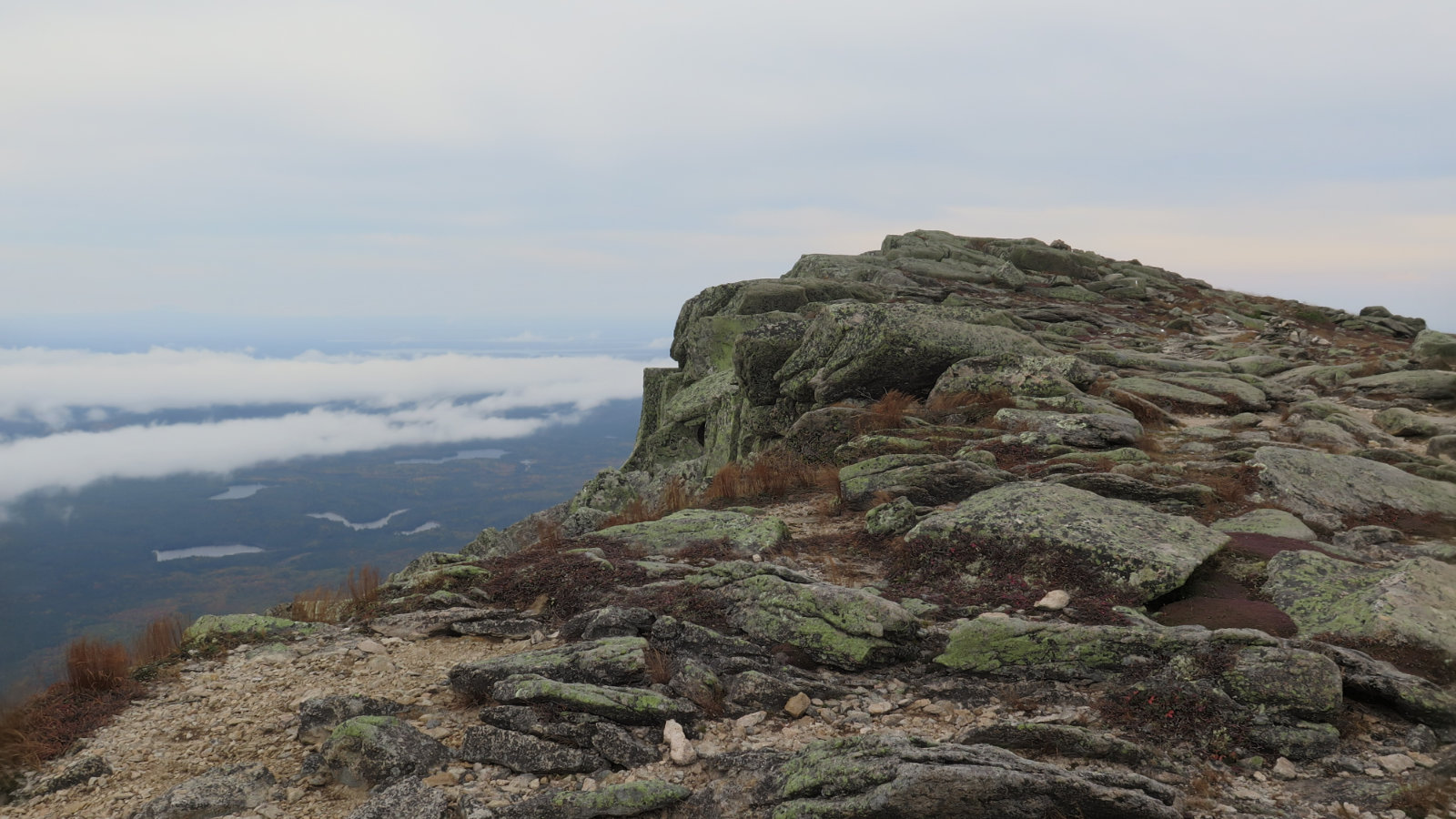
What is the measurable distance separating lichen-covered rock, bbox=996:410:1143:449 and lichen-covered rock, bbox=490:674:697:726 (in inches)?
477

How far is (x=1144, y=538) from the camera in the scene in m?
10.1

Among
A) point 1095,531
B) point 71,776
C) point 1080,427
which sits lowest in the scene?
point 71,776

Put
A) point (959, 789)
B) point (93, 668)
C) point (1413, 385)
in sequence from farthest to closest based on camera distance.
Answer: point (1413, 385) < point (93, 668) < point (959, 789)

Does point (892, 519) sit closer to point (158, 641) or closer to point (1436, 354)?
point (158, 641)

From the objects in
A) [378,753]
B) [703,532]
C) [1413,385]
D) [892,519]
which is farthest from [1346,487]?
[1413,385]

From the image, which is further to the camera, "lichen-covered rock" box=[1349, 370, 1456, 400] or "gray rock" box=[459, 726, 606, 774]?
"lichen-covered rock" box=[1349, 370, 1456, 400]

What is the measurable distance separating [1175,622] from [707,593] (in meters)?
5.80

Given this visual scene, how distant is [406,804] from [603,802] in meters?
1.68

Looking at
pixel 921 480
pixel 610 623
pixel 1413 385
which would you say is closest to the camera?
pixel 610 623

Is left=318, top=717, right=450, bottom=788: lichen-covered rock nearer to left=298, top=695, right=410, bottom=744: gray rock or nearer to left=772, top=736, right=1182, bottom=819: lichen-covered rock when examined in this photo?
left=298, top=695, right=410, bottom=744: gray rock

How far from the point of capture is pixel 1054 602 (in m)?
9.09

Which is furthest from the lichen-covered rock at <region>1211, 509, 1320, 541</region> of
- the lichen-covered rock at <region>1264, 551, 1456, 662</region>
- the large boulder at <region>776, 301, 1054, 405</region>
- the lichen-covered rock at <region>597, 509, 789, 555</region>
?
the large boulder at <region>776, 301, 1054, 405</region>

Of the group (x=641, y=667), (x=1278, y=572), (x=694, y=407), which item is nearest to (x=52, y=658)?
(x=641, y=667)

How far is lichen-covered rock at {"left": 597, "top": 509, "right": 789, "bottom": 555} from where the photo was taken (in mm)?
12586
